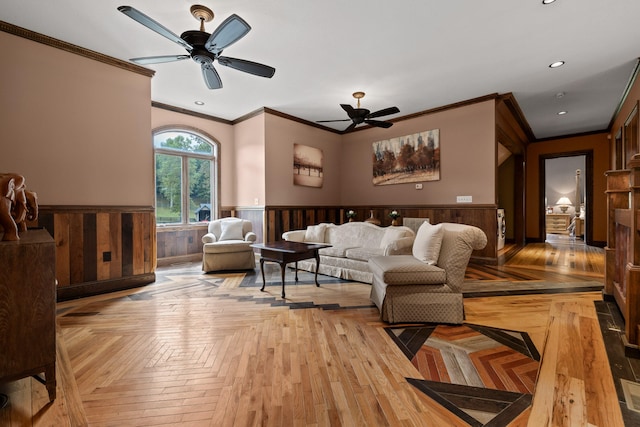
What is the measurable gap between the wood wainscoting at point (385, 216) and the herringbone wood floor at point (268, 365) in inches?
78.4

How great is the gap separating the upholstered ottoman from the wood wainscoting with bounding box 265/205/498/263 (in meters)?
3.24

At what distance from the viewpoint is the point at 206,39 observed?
2.89 m

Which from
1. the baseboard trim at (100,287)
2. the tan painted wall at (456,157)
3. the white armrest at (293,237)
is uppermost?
the tan painted wall at (456,157)

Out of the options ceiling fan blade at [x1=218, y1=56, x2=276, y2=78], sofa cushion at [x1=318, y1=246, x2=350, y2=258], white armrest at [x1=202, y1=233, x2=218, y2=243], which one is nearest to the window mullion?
white armrest at [x1=202, y1=233, x2=218, y2=243]

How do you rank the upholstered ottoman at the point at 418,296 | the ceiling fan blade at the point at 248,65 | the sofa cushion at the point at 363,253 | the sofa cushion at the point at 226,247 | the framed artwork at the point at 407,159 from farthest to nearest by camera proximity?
the framed artwork at the point at 407,159
the sofa cushion at the point at 226,247
the sofa cushion at the point at 363,253
the ceiling fan blade at the point at 248,65
the upholstered ottoman at the point at 418,296

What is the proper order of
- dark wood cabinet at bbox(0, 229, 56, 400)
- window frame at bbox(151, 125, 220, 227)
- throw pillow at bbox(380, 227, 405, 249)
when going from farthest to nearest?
window frame at bbox(151, 125, 220, 227)
throw pillow at bbox(380, 227, 405, 249)
dark wood cabinet at bbox(0, 229, 56, 400)

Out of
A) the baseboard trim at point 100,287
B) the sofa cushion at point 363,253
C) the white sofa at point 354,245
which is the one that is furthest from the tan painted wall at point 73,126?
the sofa cushion at point 363,253

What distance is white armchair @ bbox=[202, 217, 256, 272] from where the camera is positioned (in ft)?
15.6

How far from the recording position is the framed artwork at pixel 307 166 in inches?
261

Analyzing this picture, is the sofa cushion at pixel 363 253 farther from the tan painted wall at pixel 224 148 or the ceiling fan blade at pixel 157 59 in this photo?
Answer: the tan painted wall at pixel 224 148

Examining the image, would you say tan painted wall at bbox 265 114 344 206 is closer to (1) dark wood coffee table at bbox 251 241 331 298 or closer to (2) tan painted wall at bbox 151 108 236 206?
(2) tan painted wall at bbox 151 108 236 206

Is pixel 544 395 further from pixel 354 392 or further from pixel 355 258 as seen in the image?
pixel 355 258

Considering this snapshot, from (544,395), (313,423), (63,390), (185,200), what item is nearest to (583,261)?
(544,395)

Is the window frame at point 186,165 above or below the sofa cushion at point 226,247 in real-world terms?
above
